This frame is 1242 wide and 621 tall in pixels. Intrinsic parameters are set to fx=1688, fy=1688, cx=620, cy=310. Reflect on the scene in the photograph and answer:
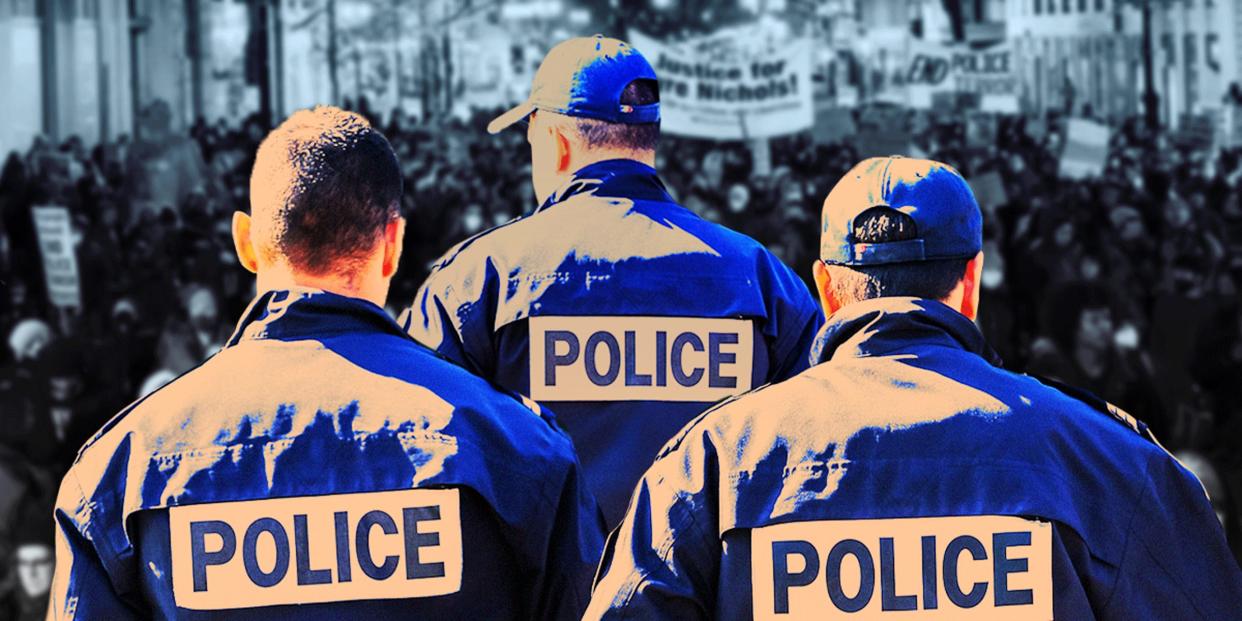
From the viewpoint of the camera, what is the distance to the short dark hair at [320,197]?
1730 mm

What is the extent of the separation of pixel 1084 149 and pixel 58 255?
13.7 feet

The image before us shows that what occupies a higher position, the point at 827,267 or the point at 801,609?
the point at 827,267

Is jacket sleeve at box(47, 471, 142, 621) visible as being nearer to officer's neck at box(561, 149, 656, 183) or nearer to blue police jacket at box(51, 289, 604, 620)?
blue police jacket at box(51, 289, 604, 620)

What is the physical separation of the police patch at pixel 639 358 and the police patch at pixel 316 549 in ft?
3.38

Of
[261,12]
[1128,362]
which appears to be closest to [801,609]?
[1128,362]

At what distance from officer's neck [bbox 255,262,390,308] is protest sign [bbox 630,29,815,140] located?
18.1ft

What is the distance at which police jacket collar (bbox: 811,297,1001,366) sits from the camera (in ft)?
5.42

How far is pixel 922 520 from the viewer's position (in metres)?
1.60

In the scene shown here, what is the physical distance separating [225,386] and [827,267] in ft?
2.06

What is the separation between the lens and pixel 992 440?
5.28 ft

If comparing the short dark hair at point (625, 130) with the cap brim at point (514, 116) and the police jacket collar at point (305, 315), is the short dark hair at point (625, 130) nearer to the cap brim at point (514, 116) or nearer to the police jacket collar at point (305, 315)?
the cap brim at point (514, 116)

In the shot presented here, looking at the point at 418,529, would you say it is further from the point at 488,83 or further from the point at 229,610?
the point at 488,83

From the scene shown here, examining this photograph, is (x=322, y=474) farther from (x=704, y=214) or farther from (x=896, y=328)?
(x=704, y=214)

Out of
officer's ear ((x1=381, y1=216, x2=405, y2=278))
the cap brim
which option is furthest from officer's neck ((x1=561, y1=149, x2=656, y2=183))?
officer's ear ((x1=381, y1=216, x2=405, y2=278))
